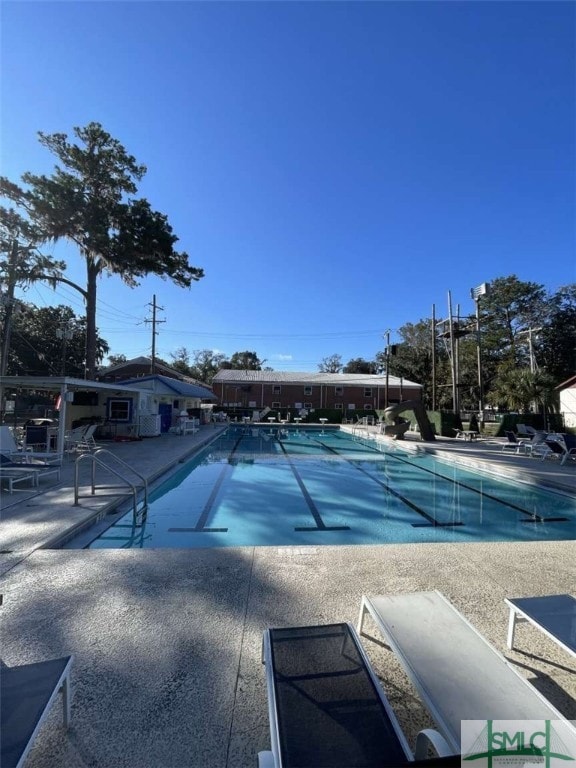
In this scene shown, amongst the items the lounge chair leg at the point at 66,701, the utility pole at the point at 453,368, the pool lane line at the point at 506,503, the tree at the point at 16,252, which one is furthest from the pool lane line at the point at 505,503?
the tree at the point at 16,252

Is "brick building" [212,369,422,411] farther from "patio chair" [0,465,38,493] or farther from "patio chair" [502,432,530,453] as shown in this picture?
"patio chair" [0,465,38,493]

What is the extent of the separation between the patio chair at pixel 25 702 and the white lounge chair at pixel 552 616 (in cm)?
270

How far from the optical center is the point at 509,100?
9625mm

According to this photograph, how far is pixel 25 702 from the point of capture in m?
1.70

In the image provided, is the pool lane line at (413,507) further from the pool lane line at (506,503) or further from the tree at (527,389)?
the tree at (527,389)

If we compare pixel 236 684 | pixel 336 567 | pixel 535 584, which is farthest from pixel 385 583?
pixel 236 684

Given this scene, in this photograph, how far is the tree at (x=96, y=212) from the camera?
1672 centimetres

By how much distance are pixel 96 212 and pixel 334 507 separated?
17656 mm

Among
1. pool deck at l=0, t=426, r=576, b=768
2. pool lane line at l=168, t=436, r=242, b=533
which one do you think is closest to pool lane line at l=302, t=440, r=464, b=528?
pool deck at l=0, t=426, r=576, b=768

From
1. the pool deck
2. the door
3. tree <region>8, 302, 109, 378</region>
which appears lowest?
the pool deck

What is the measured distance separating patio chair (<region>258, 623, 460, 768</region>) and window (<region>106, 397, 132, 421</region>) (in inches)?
700

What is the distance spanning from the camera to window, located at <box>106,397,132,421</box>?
59.6 feet

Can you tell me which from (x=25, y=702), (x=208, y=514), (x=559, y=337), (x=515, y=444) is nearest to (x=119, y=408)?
(x=208, y=514)

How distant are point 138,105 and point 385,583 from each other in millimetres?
12087
